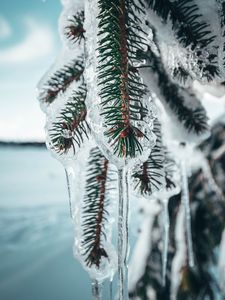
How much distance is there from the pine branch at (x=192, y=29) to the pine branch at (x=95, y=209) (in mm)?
501

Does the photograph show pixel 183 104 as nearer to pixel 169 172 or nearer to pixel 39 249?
pixel 169 172

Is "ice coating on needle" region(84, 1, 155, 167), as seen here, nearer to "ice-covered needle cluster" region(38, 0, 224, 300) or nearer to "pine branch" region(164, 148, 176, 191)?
"ice-covered needle cluster" region(38, 0, 224, 300)

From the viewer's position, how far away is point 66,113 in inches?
39.5

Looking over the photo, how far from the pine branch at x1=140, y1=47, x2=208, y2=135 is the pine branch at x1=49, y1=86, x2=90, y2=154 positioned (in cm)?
50

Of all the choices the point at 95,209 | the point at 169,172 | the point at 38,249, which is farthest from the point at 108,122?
the point at 38,249

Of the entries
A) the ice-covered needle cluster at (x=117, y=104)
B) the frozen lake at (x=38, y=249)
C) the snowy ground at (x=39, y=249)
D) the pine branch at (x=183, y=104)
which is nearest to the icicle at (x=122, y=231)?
the ice-covered needle cluster at (x=117, y=104)

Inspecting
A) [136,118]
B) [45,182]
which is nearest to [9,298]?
[136,118]

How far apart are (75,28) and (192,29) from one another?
1.29 ft

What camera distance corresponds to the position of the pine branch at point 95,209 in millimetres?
1113

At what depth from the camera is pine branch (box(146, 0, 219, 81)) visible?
918 millimetres

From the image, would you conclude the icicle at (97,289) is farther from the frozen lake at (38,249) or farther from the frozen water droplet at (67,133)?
the frozen lake at (38,249)

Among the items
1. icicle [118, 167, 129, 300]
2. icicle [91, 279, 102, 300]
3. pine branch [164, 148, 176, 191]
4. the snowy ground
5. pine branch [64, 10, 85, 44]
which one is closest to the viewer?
icicle [118, 167, 129, 300]

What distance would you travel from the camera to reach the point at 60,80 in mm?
1180

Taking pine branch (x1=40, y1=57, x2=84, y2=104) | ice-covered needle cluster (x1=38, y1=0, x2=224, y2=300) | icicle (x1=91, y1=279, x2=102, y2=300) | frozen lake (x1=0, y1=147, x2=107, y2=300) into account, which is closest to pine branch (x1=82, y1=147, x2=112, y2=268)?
ice-covered needle cluster (x1=38, y1=0, x2=224, y2=300)
